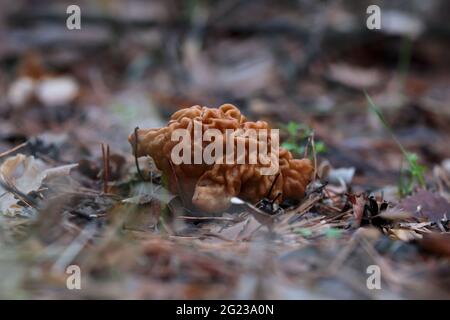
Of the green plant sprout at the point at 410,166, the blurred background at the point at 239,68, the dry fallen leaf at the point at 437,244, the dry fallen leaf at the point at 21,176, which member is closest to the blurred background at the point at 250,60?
the blurred background at the point at 239,68

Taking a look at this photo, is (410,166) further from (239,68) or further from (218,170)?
(239,68)

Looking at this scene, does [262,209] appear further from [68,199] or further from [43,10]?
[43,10]

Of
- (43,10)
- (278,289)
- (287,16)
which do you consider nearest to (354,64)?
(287,16)

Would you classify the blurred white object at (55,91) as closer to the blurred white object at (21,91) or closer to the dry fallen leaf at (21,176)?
the blurred white object at (21,91)

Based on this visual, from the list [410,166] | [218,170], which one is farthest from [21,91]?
[410,166]

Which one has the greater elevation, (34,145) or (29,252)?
(34,145)

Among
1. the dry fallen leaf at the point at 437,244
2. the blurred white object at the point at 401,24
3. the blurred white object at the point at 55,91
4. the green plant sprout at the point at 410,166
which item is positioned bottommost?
the dry fallen leaf at the point at 437,244
